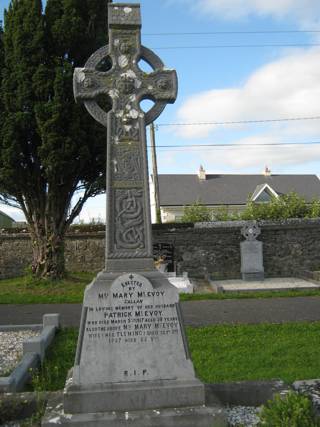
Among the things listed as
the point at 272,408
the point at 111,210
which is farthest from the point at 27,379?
the point at 272,408

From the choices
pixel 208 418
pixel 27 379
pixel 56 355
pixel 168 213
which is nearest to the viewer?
pixel 208 418

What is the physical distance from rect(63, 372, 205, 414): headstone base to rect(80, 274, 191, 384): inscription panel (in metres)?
0.07

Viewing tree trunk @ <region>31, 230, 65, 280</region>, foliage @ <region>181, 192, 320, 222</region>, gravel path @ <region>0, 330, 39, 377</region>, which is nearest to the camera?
gravel path @ <region>0, 330, 39, 377</region>

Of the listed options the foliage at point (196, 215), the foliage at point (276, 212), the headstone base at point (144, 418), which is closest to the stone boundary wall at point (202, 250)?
the foliage at point (276, 212)

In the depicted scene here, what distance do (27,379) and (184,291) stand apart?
7.66 metres

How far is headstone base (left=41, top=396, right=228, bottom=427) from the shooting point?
3371 mm

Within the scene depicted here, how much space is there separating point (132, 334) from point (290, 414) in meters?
1.40

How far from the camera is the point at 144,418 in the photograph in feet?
11.2

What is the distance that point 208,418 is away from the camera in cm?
346

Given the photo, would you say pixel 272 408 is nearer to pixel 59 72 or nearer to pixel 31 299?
pixel 31 299

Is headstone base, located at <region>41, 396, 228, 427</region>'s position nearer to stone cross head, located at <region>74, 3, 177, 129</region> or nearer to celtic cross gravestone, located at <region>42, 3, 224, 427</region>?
celtic cross gravestone, located at <region>42, 3, 224, 427</region>

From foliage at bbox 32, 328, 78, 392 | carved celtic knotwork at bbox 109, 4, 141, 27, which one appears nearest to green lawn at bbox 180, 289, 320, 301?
foliage at bbox 32, 328, 78, 392

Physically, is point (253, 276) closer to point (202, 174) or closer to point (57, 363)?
point (57, 363)

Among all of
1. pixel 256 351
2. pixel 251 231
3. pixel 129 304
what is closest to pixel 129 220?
pixel 129 304
